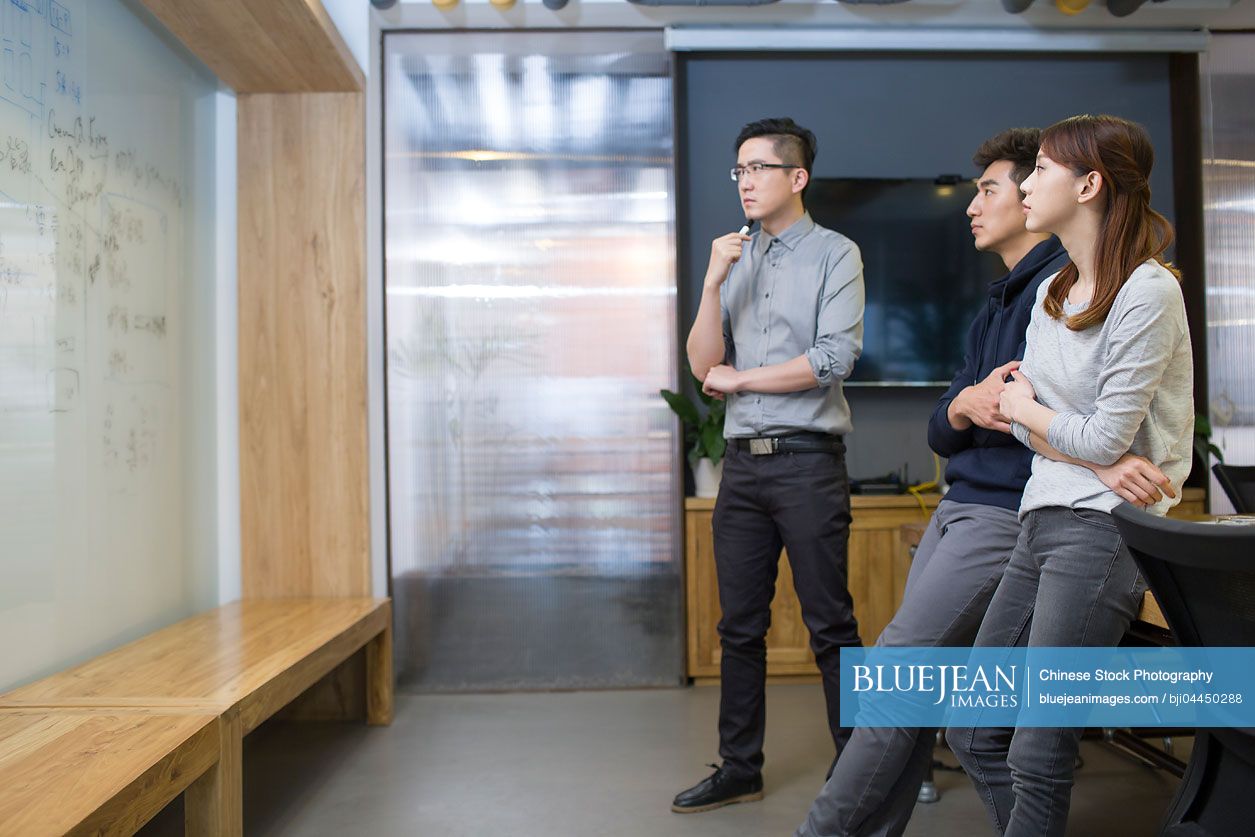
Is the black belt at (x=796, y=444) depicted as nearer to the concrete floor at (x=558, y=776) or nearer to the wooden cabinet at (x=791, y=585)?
the concrete floor at (x=558, y=776)

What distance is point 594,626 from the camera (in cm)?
384

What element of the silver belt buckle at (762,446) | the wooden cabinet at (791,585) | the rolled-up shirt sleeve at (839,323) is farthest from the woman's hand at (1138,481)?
the wooden cabinet at (791,585)

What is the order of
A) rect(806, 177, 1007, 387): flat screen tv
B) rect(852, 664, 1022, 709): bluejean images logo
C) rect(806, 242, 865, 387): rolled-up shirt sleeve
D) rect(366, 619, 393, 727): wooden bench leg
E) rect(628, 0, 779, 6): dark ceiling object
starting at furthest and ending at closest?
rect(806, 177, 1007, 387): flat screen tv < rect(628, 0, 779, 6): dark ceiling object < rect(366, 619, 393, 727): wooden bench leg < rect(806, 242, 865, 387): rolled-up shirt sleeve < rect(852, 664, 1022, 709): bluejean images logo

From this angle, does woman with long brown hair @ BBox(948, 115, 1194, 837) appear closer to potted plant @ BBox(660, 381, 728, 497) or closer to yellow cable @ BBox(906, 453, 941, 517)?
potted plant @ BBox(660, 381, 728, 497)

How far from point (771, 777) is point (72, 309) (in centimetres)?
221

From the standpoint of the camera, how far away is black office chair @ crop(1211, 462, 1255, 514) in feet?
9.49

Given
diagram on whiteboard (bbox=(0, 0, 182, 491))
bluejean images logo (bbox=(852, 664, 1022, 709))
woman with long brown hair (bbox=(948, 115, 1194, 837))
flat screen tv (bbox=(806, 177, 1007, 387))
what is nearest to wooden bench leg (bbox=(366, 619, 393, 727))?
diagram on whiteboard (bbox=(0, 0, 182, 491))

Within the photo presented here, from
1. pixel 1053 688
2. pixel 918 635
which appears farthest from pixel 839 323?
pixel 1053 688

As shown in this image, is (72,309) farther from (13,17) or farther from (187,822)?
(187,822)

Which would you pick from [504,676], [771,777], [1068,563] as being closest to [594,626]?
[504,676]

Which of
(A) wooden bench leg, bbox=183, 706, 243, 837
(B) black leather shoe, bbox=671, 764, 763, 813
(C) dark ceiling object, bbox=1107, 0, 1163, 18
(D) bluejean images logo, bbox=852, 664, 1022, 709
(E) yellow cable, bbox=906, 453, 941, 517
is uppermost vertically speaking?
(C) dark ceiling object, bbox=1107, 0, 1163, 18

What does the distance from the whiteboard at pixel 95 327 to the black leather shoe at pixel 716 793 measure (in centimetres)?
159

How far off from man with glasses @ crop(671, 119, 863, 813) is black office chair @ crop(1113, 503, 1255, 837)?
3.41 ft

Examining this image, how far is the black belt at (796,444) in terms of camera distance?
2.46m
